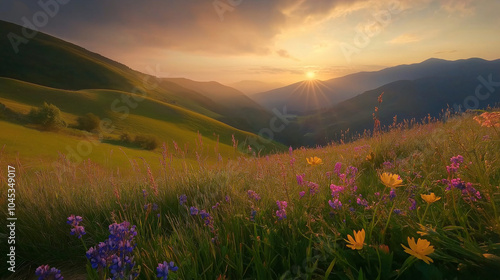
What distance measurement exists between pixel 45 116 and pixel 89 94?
3140cm

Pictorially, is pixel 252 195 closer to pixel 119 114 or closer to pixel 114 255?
pixel 114 255

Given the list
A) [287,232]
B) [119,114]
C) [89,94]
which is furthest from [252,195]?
[89,94]

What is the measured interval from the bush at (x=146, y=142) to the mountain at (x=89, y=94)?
19.3 feet

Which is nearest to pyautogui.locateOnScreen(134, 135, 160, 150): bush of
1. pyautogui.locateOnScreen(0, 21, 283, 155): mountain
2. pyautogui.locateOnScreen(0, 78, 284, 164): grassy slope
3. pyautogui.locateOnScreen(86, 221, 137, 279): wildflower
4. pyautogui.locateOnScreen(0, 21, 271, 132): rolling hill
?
pyautogui.locateOnScreen(0, 78, 284, 164): grassy slope

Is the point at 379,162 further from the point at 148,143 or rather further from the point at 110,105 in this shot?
the point at 110,105

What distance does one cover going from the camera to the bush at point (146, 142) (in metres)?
39.7

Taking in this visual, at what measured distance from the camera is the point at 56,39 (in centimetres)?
12525

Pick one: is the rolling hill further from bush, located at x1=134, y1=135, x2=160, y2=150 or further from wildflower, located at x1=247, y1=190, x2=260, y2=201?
wildflower, located at x1=247, y1=190, x2=260, y2=201

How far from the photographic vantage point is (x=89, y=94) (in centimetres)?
5822

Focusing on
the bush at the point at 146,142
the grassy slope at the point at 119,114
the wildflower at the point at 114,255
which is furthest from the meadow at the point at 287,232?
the bush at the point at 146,142

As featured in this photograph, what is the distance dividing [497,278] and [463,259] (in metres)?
0.17

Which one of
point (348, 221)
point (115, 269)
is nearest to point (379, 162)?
point (348, 221)

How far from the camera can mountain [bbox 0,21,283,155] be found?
49.2 m

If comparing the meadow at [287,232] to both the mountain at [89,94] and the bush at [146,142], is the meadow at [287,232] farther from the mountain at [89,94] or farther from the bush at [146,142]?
the mountain at [89,94]
